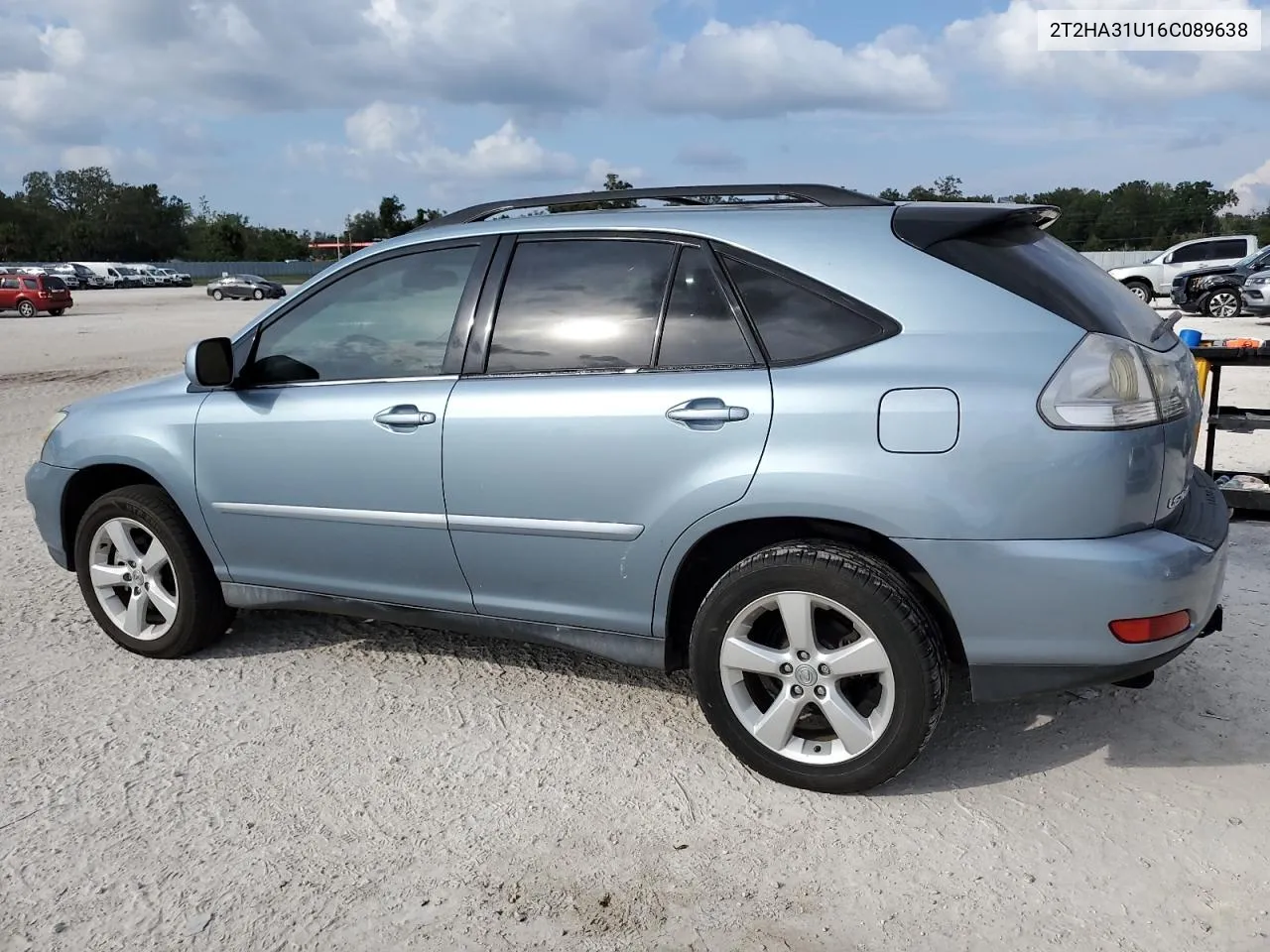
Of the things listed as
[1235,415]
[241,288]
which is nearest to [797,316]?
[1235,415]

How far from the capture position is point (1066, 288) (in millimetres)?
2990

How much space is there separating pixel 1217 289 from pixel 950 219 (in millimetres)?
21455

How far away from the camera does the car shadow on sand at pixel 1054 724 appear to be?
329 cm

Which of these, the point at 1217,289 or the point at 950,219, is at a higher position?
the point at 950,219

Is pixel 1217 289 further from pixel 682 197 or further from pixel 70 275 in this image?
pixel 70 275

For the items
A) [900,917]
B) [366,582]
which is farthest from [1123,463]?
[366,582]

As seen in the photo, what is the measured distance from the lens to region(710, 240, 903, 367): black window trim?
9.75 ft

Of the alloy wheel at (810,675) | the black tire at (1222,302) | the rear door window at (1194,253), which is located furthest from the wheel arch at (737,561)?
the rear door window at (1194,253)

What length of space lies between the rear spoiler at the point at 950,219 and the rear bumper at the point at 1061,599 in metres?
0.88

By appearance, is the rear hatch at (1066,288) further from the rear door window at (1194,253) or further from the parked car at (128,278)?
the parked car at (128,278)

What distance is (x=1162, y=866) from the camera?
2.74m

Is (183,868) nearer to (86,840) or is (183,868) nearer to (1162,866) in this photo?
(86,840)

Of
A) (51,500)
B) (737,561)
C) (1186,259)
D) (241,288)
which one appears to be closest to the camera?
(737,561)

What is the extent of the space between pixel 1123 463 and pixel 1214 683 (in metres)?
1.55
